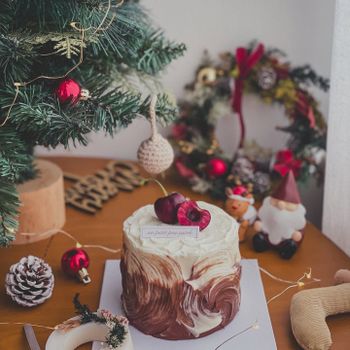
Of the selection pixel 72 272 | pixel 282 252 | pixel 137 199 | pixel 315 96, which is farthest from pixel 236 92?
pixel 72 272

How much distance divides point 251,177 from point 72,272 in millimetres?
458

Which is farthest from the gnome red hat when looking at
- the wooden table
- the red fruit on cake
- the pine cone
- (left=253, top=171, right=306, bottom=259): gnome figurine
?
the pine cone

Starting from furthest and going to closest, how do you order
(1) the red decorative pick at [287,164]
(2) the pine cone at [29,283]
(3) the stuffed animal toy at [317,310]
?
(1) the red decorative pick at [287,164] → (2) the pine cone at [29,283] → (3) the stuffed animal toy at [317,310]

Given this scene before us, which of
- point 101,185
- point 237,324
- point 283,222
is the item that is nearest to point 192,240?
point 237,324

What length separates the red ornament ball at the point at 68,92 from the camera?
3.22ft

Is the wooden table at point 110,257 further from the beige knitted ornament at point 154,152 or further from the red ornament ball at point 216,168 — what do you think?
the beige knitted ornament at point 154,152

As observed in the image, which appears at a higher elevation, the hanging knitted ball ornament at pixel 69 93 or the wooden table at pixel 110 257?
the hanging knitted ball ornament at pixel 69 93

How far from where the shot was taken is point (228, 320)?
3.24 feet

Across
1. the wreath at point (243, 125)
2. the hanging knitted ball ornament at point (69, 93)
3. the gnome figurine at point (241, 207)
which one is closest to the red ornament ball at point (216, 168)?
the wreath at point (243, 125)

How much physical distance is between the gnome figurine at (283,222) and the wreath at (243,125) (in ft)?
0.51

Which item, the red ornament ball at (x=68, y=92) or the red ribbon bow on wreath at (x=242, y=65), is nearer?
the red ornament ball at (x=68, y=92)

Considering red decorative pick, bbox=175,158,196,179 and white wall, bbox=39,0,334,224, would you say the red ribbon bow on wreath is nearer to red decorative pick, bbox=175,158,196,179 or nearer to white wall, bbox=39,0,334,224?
white wall, bbox=39,0,334,224

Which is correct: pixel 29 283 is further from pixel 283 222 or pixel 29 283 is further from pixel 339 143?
pixel 339 143

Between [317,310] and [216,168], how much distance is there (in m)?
0.47
